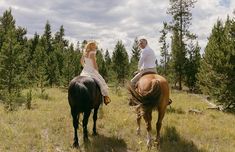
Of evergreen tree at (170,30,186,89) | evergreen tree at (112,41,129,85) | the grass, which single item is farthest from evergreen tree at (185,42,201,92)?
the grass

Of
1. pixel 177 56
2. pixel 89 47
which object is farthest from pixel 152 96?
pixel 177 56

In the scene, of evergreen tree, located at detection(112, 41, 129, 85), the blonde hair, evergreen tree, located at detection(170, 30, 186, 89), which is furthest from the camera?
evergreen tree, located at detection(112, 41, 129, 85)

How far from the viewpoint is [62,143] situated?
9.77 m

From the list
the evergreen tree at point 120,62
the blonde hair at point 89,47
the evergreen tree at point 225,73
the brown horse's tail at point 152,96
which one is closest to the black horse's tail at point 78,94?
the brown horse's tail at point 152,96

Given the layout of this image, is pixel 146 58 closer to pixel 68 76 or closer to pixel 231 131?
pixel 231 131

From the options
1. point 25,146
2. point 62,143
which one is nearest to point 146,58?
point 62,143

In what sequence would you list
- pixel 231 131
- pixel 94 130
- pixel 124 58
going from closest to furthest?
pixel 94 130, pixel 231 131, pixel 124 58

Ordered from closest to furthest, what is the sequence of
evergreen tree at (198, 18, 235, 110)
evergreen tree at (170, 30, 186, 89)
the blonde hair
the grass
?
1. the grass
2. the blonde hair
3. evergreen tree at (198, 18, 235, 110)
4. evergreen tree at (170, 30, 186, 89)

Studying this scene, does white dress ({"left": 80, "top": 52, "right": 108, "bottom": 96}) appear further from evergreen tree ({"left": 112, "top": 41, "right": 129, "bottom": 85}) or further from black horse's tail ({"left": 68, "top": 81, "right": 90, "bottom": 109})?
evergreen tree ({"left": 112, "top": 41, "right": 129, "bottom": 85})

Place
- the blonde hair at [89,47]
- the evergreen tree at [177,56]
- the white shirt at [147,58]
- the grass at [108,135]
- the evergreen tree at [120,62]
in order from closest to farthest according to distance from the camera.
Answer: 1. the grass at [108,135]
2. the white shirt at [147,58]
3. the blonde hair at [89,47]
4. the evergreen tree at [177,56]
5. the evergreen tree at [120,62]

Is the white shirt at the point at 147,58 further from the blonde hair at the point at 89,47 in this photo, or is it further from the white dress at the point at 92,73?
the blonde hair at the point at 89,47

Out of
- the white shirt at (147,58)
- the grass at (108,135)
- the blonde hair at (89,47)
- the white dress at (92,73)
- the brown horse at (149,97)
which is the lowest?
the grass at (108,135)

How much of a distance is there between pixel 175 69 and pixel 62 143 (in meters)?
37.7

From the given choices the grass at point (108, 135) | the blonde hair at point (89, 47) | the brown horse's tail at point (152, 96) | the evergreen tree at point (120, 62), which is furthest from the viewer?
the evergreen tree at point (120, 62)
